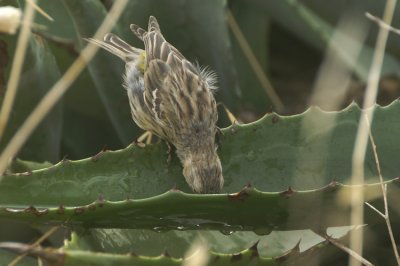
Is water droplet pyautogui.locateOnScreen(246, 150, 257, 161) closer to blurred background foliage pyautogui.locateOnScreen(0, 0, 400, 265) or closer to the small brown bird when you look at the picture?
blurred background foliage pyautogui.locateOnScreen(0, 0, 400, 265)

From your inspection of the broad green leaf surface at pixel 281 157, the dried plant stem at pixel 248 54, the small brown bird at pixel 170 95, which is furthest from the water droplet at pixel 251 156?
the dried plant stem at pixel 248 54

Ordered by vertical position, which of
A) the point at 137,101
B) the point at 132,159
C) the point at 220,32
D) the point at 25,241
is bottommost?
the point at 25,241

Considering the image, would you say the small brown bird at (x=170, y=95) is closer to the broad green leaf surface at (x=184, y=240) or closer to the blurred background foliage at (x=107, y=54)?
the blurred background foliage at (x=107, y=54)

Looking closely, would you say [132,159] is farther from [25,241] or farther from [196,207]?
[25,241]

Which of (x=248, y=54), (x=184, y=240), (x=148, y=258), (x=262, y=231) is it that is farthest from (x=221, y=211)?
(x=248, y=54)

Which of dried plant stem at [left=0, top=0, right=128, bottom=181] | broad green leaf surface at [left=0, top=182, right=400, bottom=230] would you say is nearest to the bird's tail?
dried plant stem at [left=0, top=0, right=128, bottom=181]

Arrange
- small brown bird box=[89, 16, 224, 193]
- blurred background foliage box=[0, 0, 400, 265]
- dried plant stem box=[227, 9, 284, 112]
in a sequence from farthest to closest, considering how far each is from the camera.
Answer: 1. dried plant stem box=[227, 9, 284, 112]
2. small brown bird box=[89, 16, 224, 193]
3. blurred background foliage box=[0, 0, 400, 265]

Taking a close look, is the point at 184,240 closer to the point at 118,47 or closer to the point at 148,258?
the point at 148,258

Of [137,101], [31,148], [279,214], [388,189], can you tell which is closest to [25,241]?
[31,148]
